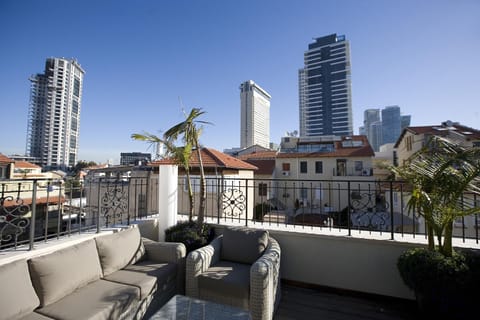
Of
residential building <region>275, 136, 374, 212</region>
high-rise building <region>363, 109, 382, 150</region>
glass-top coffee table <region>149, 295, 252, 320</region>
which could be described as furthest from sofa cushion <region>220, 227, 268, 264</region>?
high-rise building <region>363, 109, 382, 150</region>

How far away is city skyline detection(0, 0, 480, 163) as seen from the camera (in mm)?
4105

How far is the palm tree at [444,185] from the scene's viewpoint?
6.24 feet

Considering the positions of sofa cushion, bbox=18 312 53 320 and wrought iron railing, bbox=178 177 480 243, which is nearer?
sofa cushion, bbox=18 312 53 320

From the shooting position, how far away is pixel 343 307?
2.41 m

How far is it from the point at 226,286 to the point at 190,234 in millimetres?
1116

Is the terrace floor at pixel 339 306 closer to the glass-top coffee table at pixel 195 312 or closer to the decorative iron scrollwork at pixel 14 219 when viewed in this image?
the glass-top coffee table at pixel 195 312

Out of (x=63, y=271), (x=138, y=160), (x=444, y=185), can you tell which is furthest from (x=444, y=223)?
(x=138, y=160)

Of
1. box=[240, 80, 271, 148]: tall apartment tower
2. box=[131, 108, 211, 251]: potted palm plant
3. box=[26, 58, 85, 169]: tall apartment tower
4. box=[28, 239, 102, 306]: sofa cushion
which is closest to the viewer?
box=[28, 239, 102, 306]: sofa cushion

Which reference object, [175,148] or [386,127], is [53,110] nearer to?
[175,148]

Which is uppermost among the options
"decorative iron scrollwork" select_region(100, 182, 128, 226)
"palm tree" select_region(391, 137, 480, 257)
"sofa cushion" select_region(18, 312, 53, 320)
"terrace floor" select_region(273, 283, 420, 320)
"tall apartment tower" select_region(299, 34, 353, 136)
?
"tall apartment tower" select_region(299, 34, 353, 136)

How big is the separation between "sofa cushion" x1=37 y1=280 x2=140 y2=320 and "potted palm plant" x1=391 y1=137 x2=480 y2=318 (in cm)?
283

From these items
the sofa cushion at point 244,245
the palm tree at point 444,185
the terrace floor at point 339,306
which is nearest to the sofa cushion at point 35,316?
the sofa cushion at point 244,245

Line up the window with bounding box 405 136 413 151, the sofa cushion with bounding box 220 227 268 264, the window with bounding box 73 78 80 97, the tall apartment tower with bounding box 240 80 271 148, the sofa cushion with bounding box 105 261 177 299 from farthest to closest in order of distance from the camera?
the tall apartment tower with bounding box 240 80 271 148 → the window with bounding box 73 78 80 97 → the window with bounding box 405 136 413 151 → the sofa cushion with bounding box 220 227 268 264 → the sofa cushion with bounding box 105 261 177 299

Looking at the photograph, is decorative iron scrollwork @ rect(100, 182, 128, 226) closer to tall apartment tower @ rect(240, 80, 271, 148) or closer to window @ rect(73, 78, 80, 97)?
window @ rect(73, 78, 80, 97)
